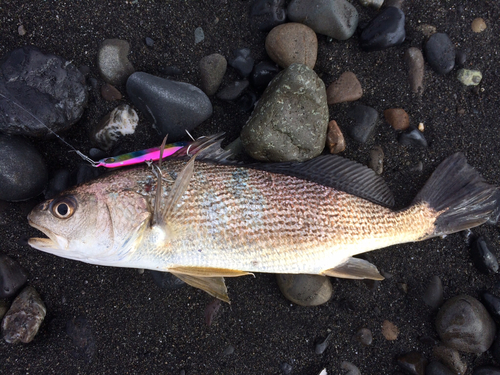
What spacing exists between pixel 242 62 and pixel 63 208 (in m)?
1.69

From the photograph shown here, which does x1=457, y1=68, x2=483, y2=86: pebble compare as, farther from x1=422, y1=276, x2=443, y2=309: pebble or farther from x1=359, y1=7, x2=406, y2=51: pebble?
x1=422, y1=276, x2=443, y2=309: pebble

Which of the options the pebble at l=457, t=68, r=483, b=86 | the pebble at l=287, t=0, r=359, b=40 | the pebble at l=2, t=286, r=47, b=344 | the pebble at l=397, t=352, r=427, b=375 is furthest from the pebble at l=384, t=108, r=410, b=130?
the pebble at l=2, t=286, r=47, b=344

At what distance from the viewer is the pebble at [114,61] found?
8.00 ft

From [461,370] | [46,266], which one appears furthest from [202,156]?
[461,370]

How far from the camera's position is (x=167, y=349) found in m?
2.55

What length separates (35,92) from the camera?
7.35 feet

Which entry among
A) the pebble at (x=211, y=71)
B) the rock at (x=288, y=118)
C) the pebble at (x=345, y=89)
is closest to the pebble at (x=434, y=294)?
the rock at (x=288, y=118)

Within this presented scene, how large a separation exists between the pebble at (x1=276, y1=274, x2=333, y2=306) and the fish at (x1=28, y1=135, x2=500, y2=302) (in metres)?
0.26

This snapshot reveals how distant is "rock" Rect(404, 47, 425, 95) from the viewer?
2.69m

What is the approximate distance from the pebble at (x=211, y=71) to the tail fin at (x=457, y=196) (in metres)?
1.83

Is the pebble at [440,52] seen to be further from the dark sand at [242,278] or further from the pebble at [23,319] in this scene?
the pebble at [23,319]

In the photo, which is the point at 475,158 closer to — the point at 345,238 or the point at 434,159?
the point at 434,159

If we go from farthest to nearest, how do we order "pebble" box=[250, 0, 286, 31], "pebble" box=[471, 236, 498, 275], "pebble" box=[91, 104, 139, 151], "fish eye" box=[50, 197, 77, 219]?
"pebble" box=[471, 236, 498, 275]
"pebble" box=[250, 0, 286, 31]
"pebble" box=[91, 104, 139, 151]
"fish eye" box=[50, 197, 77, 219]

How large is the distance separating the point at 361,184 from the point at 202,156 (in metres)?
1.22
